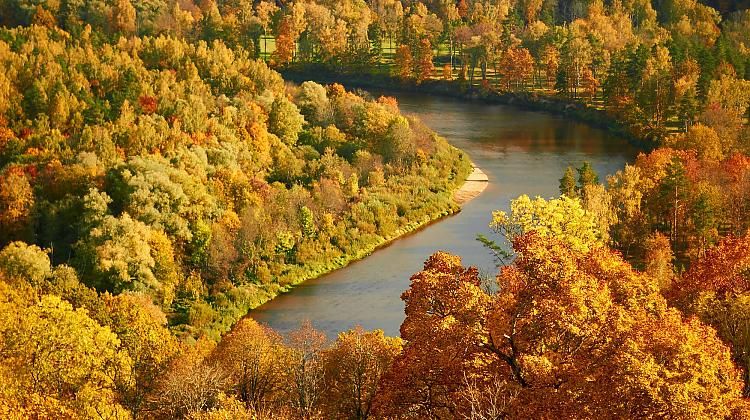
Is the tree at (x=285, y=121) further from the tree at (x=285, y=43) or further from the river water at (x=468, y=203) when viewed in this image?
the tree at (x=285, y=43)

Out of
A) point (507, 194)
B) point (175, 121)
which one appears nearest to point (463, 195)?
point (507, 194)

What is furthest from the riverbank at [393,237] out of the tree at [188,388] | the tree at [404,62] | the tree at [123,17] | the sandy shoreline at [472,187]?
the tree at [404,62]

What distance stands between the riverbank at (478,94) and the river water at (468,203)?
1576 mm

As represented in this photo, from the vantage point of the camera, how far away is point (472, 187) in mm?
75812

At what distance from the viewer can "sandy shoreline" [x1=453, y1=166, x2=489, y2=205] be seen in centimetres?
7319

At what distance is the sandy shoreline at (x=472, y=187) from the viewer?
73.2 m

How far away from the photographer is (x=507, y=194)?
240ft

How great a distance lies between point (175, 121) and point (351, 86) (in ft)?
203

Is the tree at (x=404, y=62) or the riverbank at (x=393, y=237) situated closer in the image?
the riverbank at (x=393, y=237)

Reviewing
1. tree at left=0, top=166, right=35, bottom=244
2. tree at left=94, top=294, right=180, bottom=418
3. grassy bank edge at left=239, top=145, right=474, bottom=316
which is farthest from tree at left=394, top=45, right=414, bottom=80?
tree at left=94, top=294, right=180, bottom=418

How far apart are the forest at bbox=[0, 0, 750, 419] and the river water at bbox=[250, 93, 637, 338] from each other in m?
1.73

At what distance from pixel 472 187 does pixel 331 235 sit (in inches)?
736

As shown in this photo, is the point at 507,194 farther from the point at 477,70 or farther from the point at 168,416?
the point at 477,70

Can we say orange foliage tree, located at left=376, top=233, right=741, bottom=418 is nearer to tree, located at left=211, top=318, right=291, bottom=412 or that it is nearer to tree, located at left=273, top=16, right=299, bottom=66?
tree, located at left=211, top=318, right=291, bottom=412
